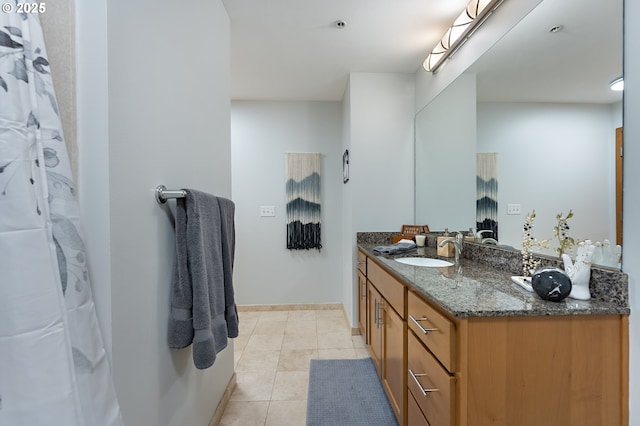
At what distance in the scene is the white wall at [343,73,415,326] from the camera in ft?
8.14

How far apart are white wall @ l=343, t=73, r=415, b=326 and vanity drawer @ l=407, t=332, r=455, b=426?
1355 millimetres

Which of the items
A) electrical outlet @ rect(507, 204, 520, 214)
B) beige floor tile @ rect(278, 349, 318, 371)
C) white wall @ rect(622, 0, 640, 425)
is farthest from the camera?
beige floor tile @ rect(278, 349, 318, 371)

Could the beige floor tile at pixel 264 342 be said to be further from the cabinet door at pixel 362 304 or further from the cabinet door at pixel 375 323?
the cabinet door at pixel 375 323

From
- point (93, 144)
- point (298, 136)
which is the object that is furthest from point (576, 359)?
point (298, 136)

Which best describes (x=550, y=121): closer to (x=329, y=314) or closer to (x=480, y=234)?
(x=480, y=234)

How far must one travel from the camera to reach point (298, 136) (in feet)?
10.3

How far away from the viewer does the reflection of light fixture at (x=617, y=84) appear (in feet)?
2.95

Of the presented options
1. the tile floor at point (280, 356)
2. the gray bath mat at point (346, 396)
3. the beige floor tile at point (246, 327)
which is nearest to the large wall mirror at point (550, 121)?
the gray bath mat at point (346, 396)

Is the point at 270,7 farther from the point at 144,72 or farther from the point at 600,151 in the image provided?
the point at 600,151

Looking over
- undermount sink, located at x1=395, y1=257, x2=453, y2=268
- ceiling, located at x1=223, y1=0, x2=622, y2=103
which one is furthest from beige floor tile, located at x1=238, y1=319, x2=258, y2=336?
ceiling, located at x1=223, y1=0, x2=622, y2=103

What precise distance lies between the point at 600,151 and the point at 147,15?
172cm

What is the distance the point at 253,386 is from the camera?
1.82 m

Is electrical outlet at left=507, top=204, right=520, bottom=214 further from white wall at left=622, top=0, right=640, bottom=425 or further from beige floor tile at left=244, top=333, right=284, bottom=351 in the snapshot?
beige floor tile at left=244, top=333, right=284, bottom=351

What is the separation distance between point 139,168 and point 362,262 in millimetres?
1834
